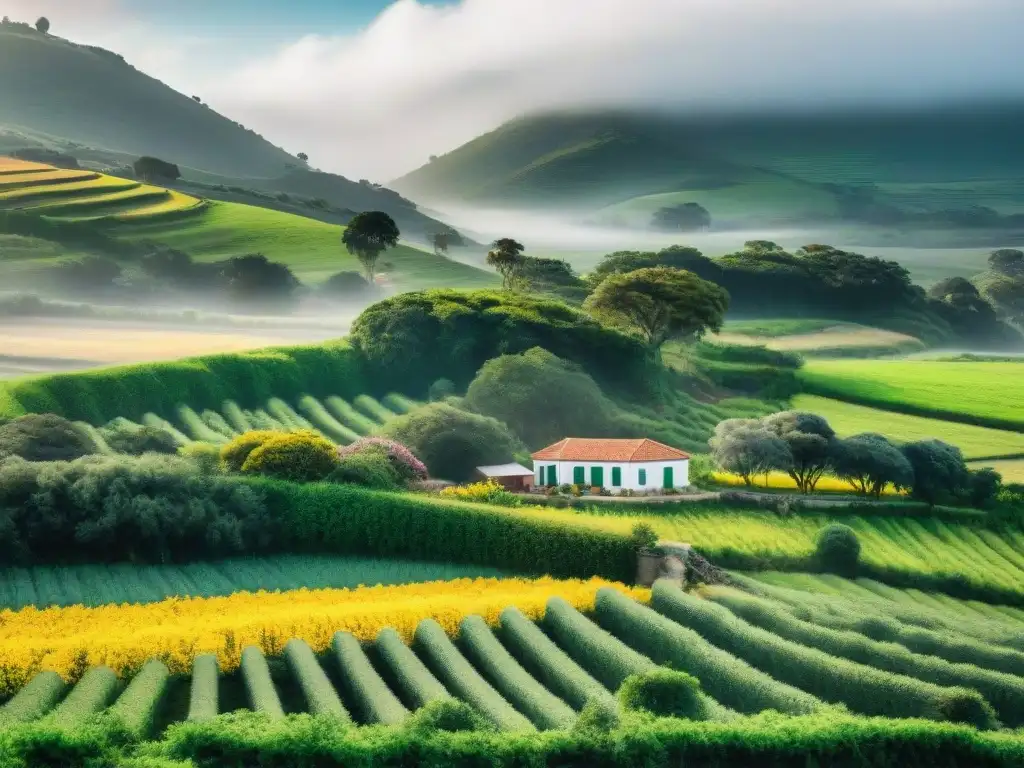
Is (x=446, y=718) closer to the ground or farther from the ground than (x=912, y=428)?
closer to the ground

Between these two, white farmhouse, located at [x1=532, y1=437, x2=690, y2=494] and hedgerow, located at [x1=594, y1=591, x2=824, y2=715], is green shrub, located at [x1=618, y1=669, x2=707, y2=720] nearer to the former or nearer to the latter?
hedgerow, located at [x1=594, y1=591, x2=824, y2=715]

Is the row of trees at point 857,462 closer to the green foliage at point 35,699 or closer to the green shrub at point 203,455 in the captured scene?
the green shrub at point 203,455

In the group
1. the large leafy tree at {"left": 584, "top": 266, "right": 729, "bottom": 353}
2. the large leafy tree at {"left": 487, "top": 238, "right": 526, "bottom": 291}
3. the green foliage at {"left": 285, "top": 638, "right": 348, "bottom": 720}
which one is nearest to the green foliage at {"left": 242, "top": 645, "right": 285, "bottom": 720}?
the green foliage at {"left": 285, "top": 638, "right": 348, "bottom": 720}

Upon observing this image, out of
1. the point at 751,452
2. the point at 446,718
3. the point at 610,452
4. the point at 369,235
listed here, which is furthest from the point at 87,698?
the point at 369,235

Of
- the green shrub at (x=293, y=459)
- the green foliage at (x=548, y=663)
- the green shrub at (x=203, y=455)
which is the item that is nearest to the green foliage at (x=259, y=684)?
the green foliage at (x=548, y=663)

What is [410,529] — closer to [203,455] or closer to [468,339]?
[203,455]

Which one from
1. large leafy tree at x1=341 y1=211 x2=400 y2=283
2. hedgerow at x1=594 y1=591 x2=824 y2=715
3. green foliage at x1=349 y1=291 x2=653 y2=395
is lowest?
hedgerow at x1=594 y1=591 x2=824 y2=715
